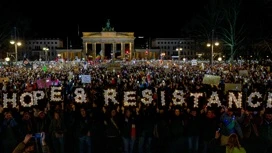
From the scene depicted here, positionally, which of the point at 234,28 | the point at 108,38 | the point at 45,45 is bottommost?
the point at 234,28

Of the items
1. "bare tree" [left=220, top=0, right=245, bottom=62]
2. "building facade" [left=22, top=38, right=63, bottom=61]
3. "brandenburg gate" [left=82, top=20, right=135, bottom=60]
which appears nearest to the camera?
"bare tree" [left=220, top=0, right=245, bottom=62]

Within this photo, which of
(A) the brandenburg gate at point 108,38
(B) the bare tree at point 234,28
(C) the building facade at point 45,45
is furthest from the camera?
(C) the building facade at point 45,45

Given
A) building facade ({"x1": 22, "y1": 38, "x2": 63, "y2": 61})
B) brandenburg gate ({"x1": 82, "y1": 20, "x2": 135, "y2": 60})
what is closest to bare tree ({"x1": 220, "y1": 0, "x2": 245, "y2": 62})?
brandenburg gate ({"x1": 82, "y1": 20, "x2": 135, "y2": 60})

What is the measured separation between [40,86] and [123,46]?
119283 millimetres

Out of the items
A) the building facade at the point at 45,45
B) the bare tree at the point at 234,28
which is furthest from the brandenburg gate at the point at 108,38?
the bare tree at the point at 234,28

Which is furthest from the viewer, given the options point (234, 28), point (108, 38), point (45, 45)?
point (45, 45)

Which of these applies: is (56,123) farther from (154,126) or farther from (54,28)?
(54,28)

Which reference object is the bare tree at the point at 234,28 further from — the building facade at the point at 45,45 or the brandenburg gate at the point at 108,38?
the building facade at the point at 45,45

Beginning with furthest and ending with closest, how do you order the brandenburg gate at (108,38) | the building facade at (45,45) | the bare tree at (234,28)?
the building facade at (45,45), the brandenburg gate at (108,38), the bare tree at (234,28)

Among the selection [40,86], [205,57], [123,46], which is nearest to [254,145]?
[40,86]

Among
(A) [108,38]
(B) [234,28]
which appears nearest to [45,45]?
(A) [108,38]

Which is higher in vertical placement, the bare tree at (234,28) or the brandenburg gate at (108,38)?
the brandenburg gate at (108,38)

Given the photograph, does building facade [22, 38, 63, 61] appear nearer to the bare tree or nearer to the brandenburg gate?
the brandenburg gate

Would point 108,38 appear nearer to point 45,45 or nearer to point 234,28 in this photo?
point 45,45
